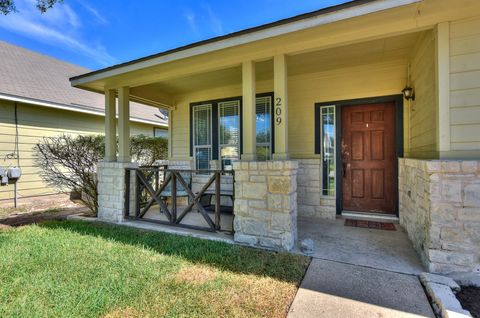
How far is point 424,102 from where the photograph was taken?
287 centimetres

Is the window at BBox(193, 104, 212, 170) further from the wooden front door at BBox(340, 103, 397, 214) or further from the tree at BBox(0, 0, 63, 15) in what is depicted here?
the tree at BBox(0, 0, 63, 15)

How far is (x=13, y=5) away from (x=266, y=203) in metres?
4.58

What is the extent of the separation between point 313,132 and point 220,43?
2.27 meters

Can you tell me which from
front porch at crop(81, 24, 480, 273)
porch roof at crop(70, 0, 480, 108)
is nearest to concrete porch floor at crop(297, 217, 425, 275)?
front porch at crop(81, 24, 480, 273)

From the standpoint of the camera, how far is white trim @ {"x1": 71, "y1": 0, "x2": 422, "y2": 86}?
89.5 inches

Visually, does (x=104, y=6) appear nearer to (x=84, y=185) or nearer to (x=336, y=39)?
(x=84, y=185)

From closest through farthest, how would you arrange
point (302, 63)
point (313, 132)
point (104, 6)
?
point (302, 63) → point (313, 132) → point (104, 6)

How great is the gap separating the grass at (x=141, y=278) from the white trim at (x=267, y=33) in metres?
2.49

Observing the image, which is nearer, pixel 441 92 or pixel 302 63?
pixel 441 92

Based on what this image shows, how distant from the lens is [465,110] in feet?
7.38

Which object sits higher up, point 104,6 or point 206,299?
point 104,6

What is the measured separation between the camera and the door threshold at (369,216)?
394 cm

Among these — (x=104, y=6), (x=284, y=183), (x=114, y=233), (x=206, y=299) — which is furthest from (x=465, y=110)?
(x=104, y=6)

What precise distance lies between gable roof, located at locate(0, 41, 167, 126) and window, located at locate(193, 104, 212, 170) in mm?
4087
